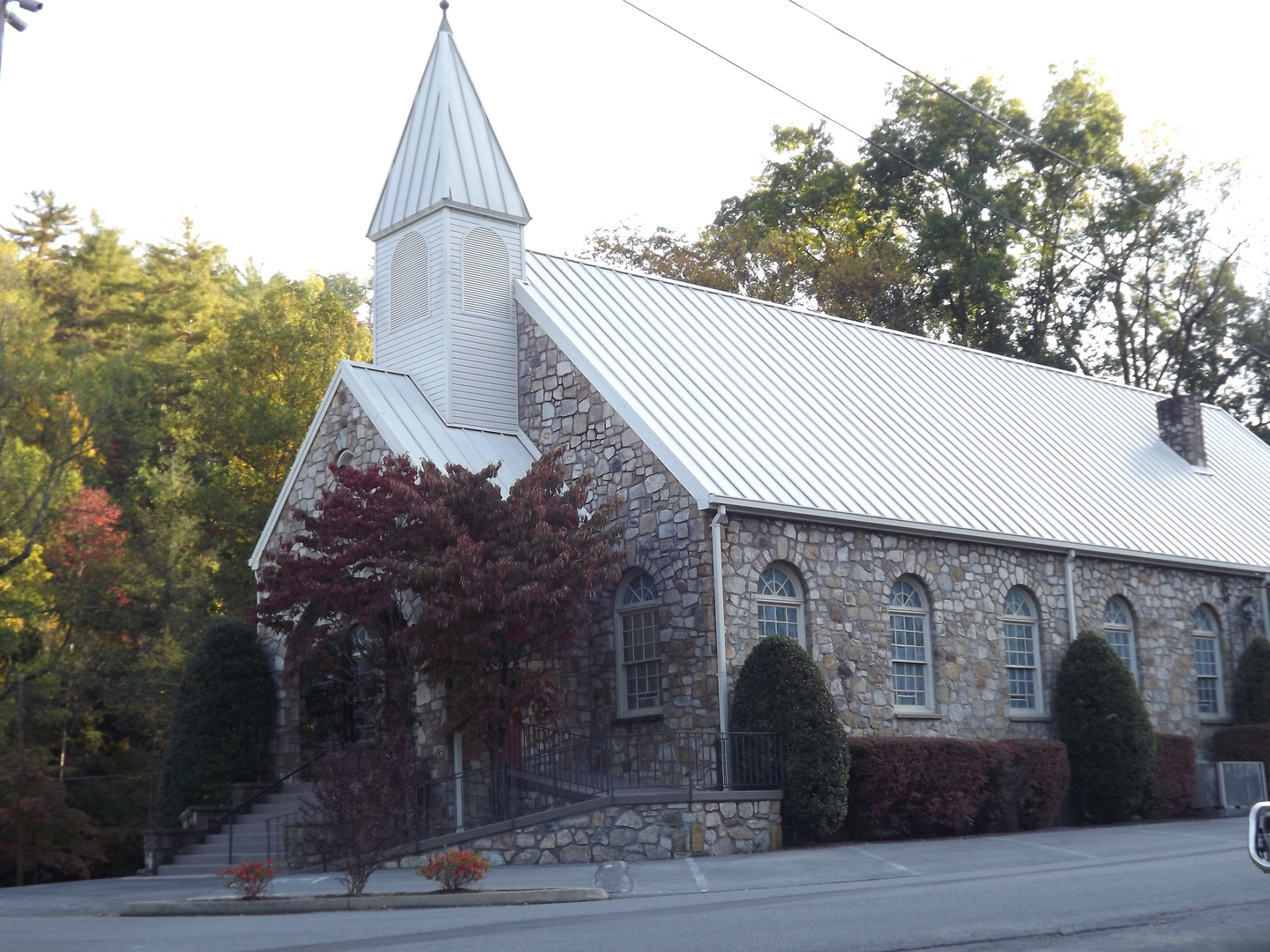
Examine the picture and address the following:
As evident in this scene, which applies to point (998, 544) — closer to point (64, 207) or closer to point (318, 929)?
point (318, 929)

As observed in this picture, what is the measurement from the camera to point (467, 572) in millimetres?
18922

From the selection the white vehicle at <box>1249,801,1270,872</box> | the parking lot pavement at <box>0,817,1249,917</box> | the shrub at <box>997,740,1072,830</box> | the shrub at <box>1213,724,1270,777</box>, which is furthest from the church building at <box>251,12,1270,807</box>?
the white vehicle at <box>1249,801,1270,872</box>

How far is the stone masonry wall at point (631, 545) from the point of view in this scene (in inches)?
806

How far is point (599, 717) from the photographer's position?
72.1 ft

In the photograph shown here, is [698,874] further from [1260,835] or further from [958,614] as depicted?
[958,614]

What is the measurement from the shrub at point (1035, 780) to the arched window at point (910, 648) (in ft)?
4.94

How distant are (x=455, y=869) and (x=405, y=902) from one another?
2.05 ft

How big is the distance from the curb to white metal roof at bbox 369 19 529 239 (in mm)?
13990

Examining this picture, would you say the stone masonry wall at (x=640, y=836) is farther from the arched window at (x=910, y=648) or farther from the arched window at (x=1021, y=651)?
the arched window at (x=1021, y=651)

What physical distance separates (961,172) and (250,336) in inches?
921

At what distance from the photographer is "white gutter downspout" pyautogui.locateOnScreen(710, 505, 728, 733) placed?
19.9m

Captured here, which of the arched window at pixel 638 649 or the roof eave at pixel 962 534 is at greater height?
the roof eave at pixel 962 534

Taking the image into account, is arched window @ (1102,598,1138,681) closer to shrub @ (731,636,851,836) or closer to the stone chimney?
the stone chimney

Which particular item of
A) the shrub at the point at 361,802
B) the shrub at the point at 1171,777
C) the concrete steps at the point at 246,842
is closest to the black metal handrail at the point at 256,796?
the concrete steps at the point at 246,842
